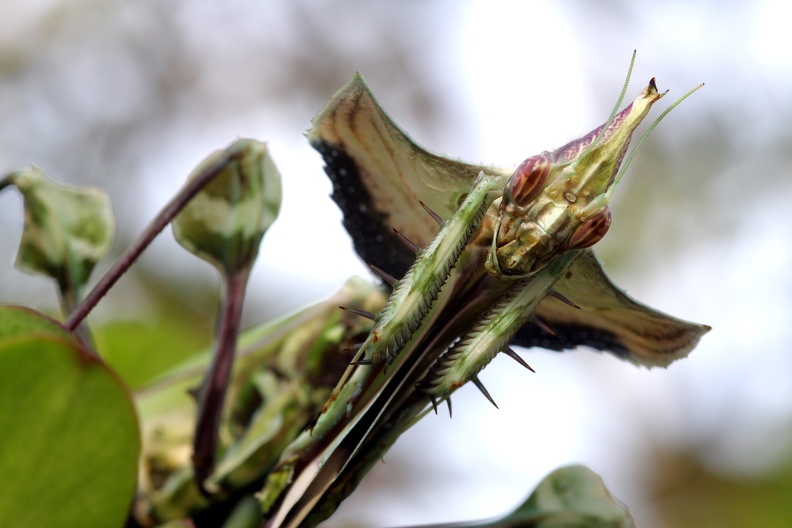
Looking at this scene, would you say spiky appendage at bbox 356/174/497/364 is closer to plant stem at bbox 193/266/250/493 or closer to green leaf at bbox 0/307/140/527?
green leaf at bbox 0/307/140/527

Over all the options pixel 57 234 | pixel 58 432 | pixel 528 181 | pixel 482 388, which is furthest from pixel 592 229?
pixel 57 234

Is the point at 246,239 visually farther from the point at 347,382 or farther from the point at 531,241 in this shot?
the point at 531,241

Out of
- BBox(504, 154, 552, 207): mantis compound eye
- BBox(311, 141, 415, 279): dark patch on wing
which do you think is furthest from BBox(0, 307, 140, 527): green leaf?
BBox(504, 154, 552, 207): mantis compound eye

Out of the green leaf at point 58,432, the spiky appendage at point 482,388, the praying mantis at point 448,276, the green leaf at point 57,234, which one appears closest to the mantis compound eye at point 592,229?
the praying mantis at point 448,276

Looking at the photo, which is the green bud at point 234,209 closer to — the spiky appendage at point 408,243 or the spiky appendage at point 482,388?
the spiky appendage at point 408,243

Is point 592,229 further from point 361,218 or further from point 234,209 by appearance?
point 234,209

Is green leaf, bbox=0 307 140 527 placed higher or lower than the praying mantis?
lower

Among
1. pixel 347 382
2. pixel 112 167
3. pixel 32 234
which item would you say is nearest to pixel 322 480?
pixel 347 382
